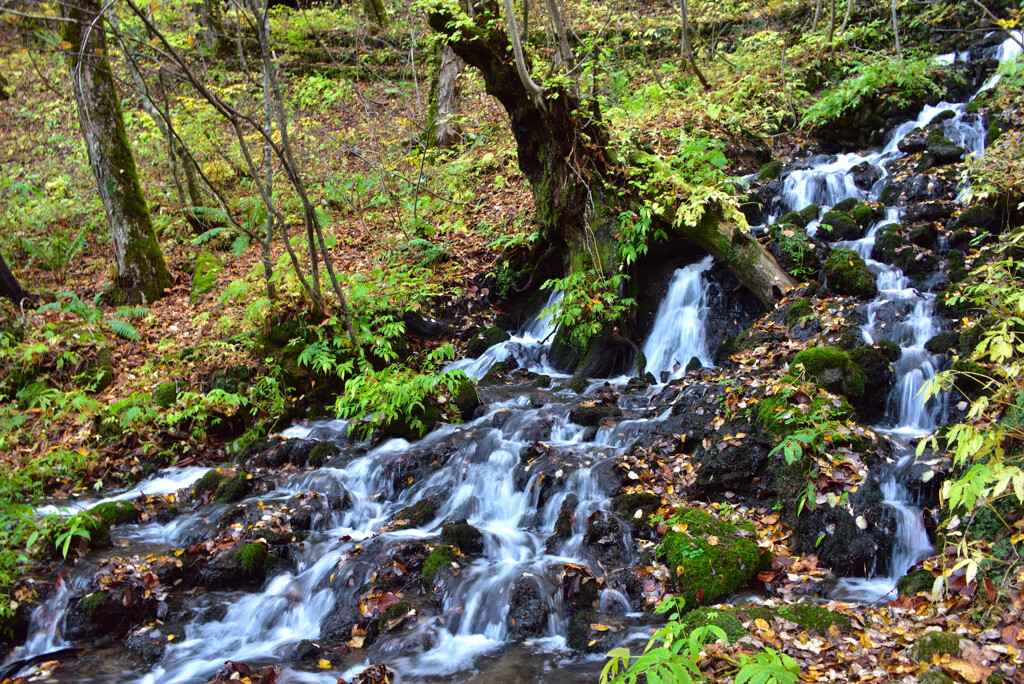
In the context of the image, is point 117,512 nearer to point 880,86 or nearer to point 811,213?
point 811,213

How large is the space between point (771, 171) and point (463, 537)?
995cm

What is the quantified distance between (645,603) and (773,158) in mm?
11203

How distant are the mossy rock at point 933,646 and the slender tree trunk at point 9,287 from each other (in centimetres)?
1335

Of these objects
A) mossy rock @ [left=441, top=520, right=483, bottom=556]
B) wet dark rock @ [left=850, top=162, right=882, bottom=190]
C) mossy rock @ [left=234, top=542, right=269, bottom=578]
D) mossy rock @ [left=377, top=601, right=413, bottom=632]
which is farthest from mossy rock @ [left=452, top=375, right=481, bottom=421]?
wet dark rock @ [left=850, top=162, right=882, bottom=190]

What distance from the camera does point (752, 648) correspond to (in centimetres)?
366

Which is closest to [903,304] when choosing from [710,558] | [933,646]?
[710,558]

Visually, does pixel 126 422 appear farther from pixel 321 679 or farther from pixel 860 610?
pixel 860 610

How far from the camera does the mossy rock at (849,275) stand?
887 cm

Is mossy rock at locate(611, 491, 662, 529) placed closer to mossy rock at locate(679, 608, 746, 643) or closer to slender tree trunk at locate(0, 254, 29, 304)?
mossy rock at locate(679, 608, 746, 643)

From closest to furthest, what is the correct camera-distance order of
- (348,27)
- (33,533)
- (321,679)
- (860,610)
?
(860,610), (321,679), (33,533), (348,27)

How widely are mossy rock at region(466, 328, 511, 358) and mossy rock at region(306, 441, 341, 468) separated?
3.34 meters

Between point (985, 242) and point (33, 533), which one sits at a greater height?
point (985, 242)

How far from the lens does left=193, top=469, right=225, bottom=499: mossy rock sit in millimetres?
7594

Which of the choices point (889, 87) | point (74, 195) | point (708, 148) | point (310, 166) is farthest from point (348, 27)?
point (889, 87)
